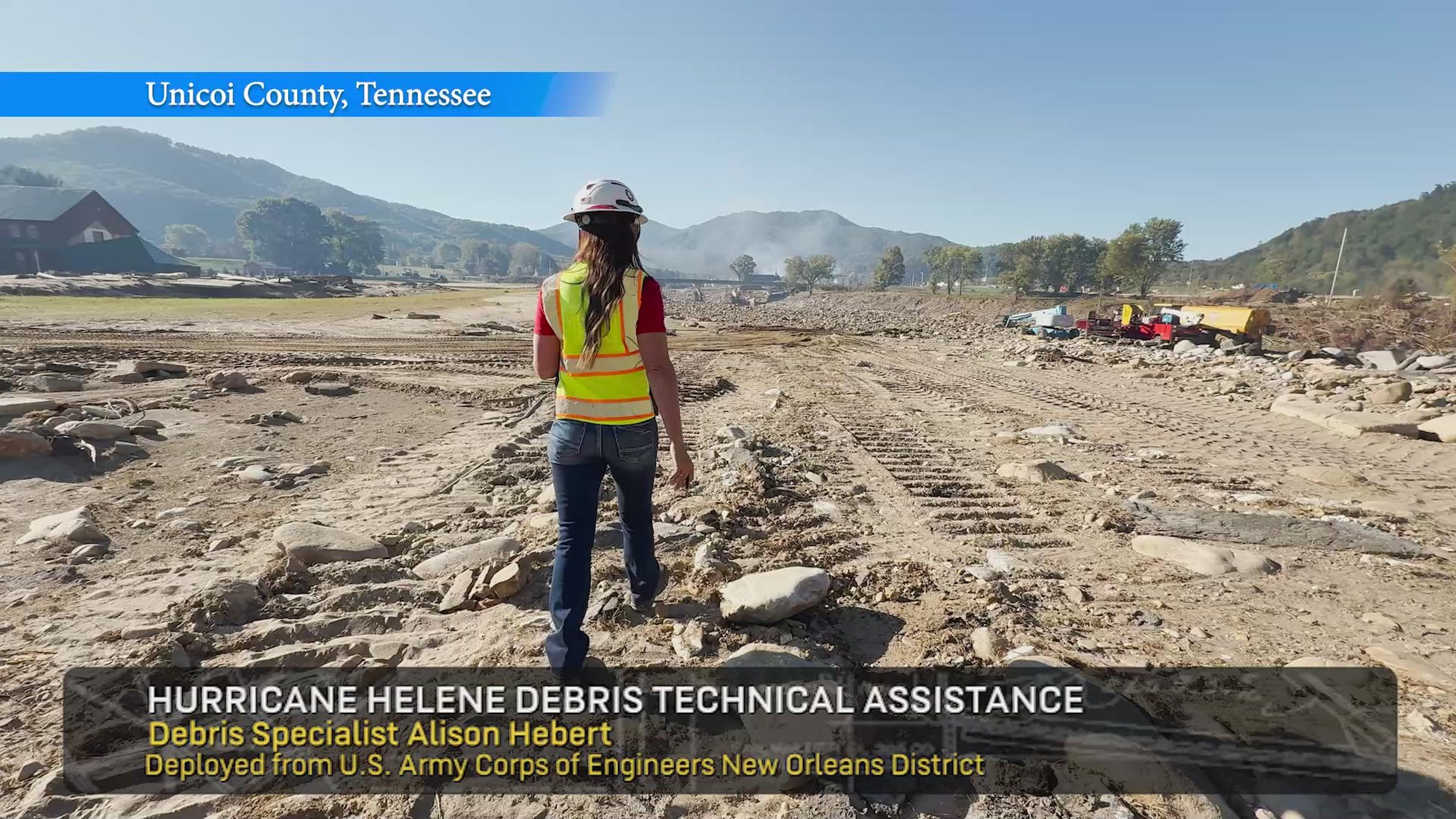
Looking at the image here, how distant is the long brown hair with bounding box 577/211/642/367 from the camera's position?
2219mm

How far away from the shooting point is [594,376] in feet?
7.66

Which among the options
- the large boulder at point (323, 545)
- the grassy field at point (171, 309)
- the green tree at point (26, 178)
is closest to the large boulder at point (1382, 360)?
the large boulder at point (323, 545)

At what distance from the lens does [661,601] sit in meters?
3.15

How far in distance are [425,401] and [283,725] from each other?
7.51 m

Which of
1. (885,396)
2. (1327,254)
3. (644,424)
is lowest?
(885,396)

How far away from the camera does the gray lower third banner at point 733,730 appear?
2.05 metres

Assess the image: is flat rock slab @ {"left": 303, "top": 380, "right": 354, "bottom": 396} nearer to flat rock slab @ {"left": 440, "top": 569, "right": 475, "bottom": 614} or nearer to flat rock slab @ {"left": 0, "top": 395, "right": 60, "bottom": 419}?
flat rock slab @ {"left": 0, "top": 395, "right": 60, "bottom": 419}

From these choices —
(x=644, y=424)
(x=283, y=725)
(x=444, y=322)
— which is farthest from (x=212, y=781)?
(x=444, y=322)

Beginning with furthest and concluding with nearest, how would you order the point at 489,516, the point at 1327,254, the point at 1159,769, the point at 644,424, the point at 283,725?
the point at 1327,254, the point at 489,516, the point at 644,424, the point at 283,725, the point at 1159,769

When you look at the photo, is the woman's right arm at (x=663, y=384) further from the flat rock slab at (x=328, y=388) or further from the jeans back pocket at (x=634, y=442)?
the flat rock slab at (x=328, y=388)

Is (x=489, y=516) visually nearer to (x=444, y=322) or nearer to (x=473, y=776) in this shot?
(x=473, y=776)

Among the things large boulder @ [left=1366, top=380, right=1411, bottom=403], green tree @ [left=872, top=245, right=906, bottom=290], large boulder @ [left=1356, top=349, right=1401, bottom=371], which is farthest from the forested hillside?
large boulder @ [left=1366, top=380, right=1411, bottom=403]

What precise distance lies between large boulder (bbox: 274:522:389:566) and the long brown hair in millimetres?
2442

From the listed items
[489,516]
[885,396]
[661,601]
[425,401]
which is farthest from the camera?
[885,396]
